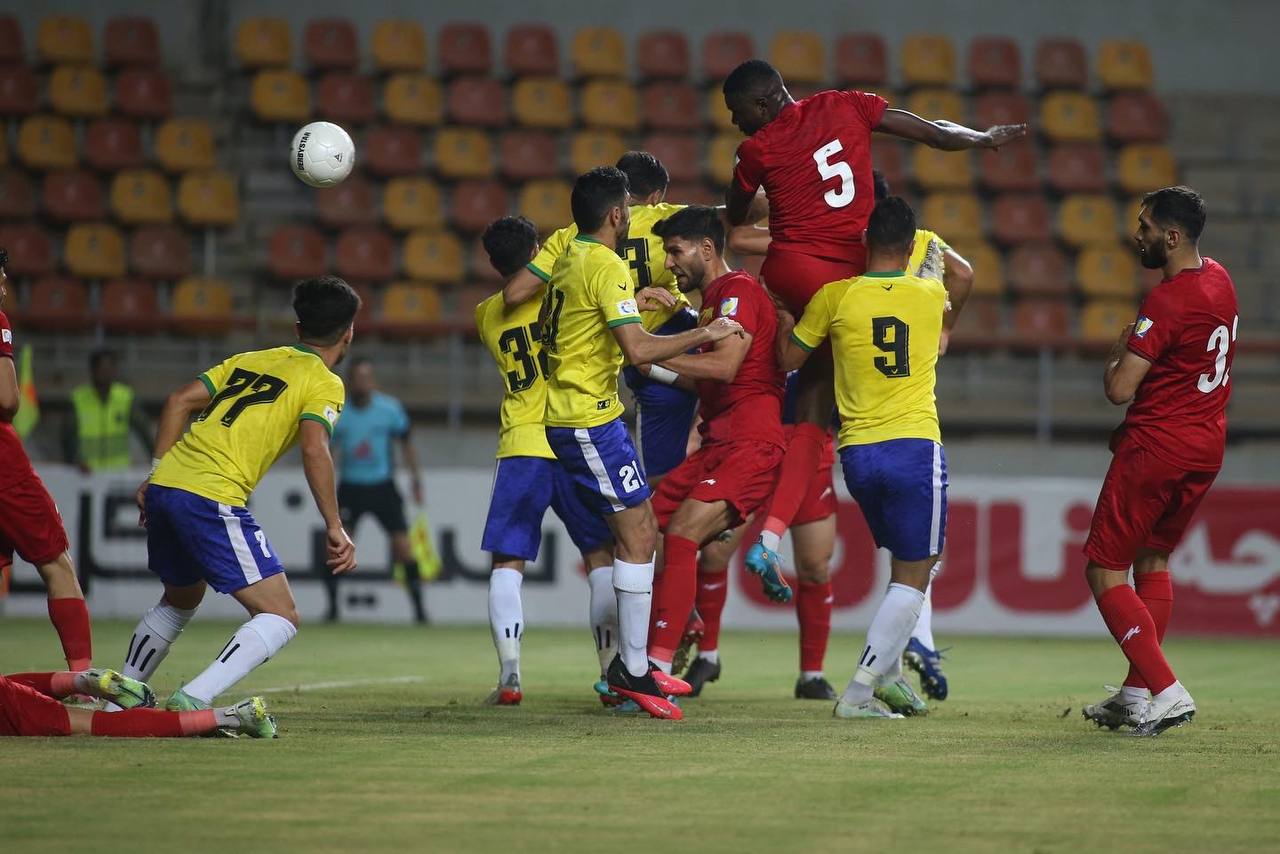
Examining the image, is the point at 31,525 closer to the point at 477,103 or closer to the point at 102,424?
the point at 102,424

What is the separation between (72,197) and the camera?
60.2 ft

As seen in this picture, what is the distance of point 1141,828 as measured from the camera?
460 cm

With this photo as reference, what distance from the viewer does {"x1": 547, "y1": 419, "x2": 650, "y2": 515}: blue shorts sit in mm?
Result: 7395

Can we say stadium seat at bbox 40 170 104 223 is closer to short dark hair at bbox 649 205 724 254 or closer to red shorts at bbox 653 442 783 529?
short dark hair at bbox 649 205 724 254

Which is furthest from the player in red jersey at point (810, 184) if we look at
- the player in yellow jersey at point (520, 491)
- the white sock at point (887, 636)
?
the player in yellow jersey at point (520, 491)

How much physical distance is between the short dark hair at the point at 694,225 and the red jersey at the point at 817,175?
0.91 feet

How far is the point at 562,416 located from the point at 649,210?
159 cm

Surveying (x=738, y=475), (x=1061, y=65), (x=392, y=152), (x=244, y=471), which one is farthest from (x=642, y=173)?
(x=1061, y=65)

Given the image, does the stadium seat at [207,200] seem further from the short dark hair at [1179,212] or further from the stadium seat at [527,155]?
the short dark hair at [1179,212]

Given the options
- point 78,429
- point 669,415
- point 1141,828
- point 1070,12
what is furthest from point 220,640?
point 1070,12

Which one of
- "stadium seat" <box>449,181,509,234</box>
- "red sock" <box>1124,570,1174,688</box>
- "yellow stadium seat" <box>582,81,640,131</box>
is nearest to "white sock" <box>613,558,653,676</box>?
"red sock" <box>1124,570,1174,688</box>

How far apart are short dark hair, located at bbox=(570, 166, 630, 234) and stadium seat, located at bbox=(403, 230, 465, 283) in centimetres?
1073

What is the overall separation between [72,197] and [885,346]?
43.8 ft

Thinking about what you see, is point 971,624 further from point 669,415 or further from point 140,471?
point 140,471
